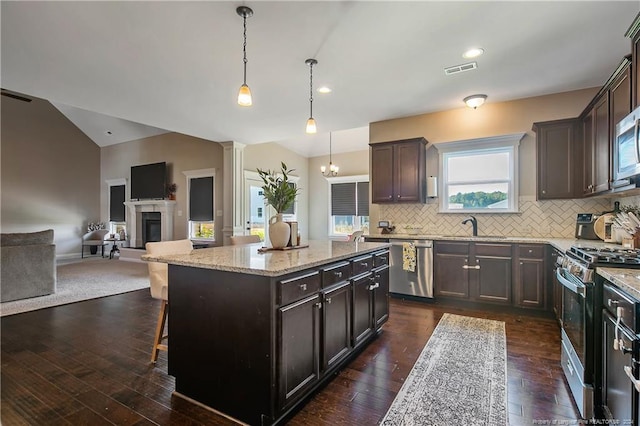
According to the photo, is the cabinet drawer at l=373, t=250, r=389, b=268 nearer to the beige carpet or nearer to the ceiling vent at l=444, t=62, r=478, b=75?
the ceiling vent at l=444, t=62, r=478, b=75

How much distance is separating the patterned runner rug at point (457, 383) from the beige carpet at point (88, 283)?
15.5 feet

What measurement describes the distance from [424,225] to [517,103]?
6.97ft

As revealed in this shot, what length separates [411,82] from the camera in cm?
369

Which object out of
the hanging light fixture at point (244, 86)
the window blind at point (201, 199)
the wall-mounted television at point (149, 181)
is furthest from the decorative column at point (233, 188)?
the hanging light fixture at point (244, 86)

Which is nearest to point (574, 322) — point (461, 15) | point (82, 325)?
point (461, 15)

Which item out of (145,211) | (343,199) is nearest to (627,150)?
(343,199)

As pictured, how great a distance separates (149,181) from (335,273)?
308 inches

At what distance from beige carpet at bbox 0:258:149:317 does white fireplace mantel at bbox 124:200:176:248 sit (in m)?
0.83

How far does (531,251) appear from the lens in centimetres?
367

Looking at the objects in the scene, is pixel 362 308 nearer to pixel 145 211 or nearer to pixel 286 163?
pixel 286 163

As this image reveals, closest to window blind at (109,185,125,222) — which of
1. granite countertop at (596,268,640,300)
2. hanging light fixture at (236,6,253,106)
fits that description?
hanging light fixture at (236,6,253,106)

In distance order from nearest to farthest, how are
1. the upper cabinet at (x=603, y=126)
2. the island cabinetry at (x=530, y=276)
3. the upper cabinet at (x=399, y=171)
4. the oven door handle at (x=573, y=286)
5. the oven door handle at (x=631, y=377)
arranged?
the oven door handle at (x=631, y=377), the oven door handle at (x=573, y=286), the upper cabinet at (x=603, y=126), the island cabinetry at (x=530, y=276), the upper cabinet at (x=399, y=171)

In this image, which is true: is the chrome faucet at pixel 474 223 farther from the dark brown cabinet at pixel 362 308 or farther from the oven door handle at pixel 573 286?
the dark brown cabinet at pixel 362 308

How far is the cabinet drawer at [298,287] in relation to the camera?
5.74 ft
